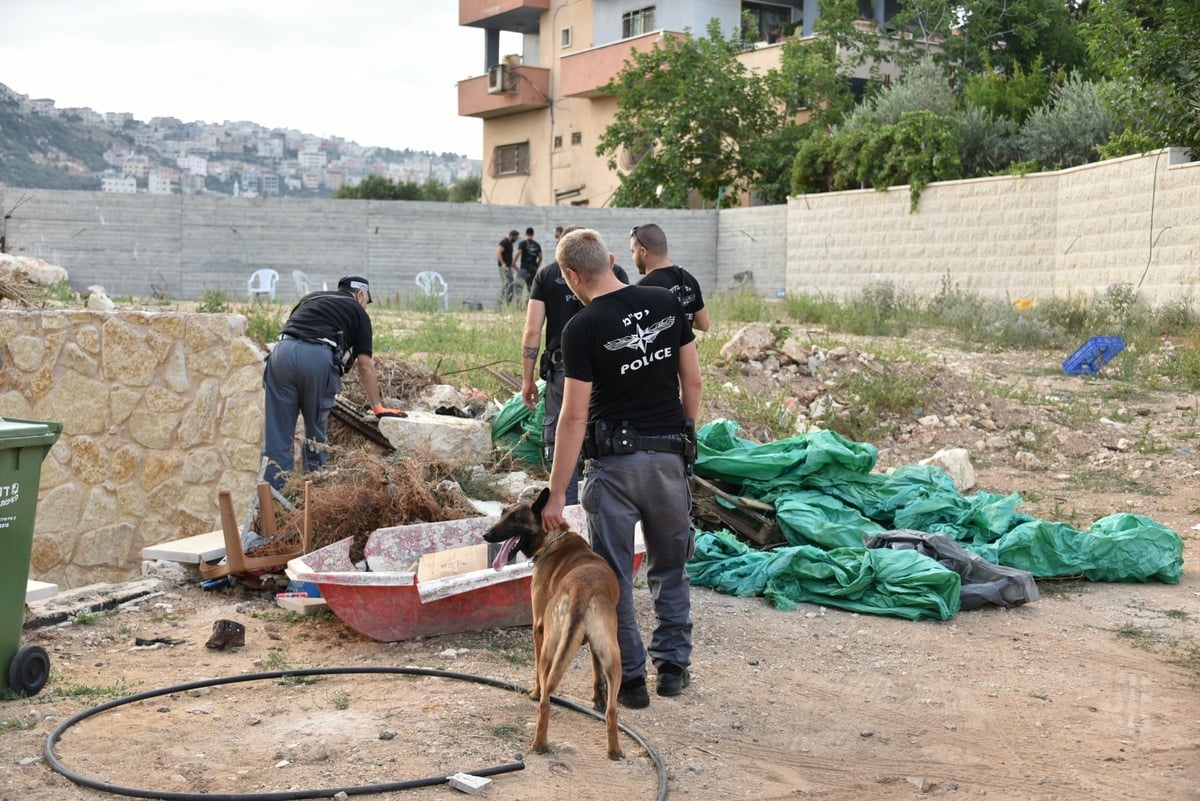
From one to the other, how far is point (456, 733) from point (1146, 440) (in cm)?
910

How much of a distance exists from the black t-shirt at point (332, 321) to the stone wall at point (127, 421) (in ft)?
1.17

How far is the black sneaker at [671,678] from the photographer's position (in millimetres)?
4824

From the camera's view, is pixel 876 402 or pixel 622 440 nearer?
pixel 622 440

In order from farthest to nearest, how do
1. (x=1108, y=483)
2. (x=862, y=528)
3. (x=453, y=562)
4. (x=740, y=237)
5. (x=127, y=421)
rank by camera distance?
(x=740, y=237) < (x=1108, y=483) < (x=127, y=421) < (x=862, y=528) < (x=453, y=562)

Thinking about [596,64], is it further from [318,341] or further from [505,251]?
[318,341]

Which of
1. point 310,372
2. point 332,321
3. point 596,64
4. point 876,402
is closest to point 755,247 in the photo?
point 596,64

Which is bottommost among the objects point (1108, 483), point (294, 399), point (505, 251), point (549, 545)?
point (1108, 483)

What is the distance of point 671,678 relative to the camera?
483cm

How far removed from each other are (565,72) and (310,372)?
29693 millimetres

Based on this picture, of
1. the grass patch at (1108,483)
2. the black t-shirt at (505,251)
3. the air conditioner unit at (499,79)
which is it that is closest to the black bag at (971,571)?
the grass patch at (1108,483)

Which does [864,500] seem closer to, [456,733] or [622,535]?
[622,535]

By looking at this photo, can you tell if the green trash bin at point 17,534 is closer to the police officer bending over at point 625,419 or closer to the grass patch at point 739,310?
the police officer bending over at point 625,419

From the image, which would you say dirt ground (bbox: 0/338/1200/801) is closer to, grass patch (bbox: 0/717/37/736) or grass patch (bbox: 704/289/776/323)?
grass patch (bbox: 0/717/37/736)

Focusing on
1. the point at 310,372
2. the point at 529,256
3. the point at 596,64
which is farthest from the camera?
the point at 596,64
